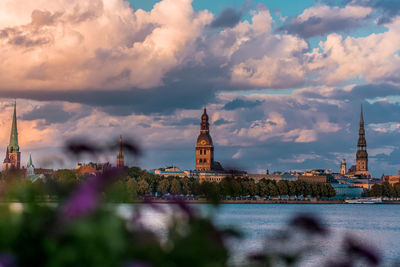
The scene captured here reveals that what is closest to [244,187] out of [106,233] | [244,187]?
[244,187]

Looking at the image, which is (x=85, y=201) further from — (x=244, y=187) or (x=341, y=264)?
(x=244, y=187)

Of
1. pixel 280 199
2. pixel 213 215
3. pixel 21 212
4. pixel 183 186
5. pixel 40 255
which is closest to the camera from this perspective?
pixel 40 255

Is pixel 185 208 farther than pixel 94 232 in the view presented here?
Yes

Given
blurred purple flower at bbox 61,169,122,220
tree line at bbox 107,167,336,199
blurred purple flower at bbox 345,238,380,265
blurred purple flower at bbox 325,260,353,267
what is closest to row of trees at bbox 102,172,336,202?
tree line at bbox 107,167,336,199

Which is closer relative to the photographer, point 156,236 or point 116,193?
point 116,193

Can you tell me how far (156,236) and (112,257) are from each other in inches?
31.1

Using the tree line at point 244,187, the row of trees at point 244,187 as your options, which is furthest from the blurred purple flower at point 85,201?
the tree line at point 244,187

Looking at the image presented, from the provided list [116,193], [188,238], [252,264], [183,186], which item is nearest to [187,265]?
[188,238]

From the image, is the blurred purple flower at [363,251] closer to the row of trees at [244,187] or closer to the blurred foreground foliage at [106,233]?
the blurred foreground foliage at [106,233]

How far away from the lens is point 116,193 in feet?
12.1

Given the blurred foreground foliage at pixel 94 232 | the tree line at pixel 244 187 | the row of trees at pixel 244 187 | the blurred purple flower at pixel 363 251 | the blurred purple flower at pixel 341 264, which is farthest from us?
the row of trees at pixel 244 187

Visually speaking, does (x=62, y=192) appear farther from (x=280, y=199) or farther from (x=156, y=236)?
(x=280, y=199)

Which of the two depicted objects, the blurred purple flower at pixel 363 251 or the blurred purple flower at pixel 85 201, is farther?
the blurred purple flower at pixel 363 251

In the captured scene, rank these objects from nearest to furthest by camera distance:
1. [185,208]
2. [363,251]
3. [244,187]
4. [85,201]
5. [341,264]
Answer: [85,201] → [363,251] → [185,208] → [341,264] → [244,187]
